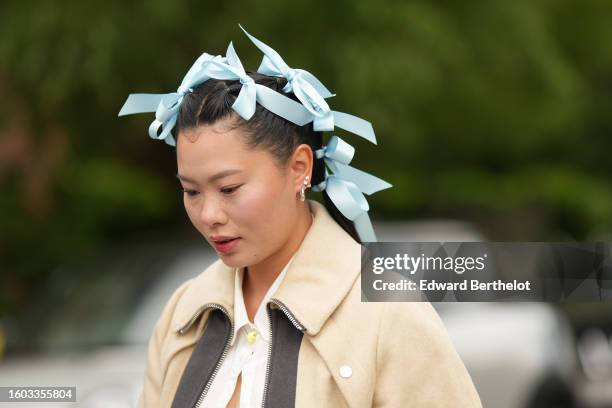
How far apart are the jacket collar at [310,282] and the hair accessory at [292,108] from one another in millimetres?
82

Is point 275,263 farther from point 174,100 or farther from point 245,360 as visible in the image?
point 174,100

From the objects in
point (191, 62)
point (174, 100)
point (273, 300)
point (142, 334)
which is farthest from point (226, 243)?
point (191, 62)

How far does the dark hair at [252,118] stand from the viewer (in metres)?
2.35

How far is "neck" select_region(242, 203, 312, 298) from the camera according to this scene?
2.48 m

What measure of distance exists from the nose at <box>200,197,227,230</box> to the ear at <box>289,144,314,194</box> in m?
0.20

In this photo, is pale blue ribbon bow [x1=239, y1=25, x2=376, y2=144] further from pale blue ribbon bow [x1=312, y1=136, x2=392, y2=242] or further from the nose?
the nose

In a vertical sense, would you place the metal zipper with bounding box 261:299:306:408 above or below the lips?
below

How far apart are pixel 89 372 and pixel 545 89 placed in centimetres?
440

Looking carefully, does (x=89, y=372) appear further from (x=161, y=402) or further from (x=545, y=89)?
(x=545, y=89)

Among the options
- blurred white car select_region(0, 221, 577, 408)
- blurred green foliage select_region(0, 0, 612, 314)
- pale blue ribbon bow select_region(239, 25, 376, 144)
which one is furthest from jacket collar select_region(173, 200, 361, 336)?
blurred green foliage select_region(0, 0, 612, 314)

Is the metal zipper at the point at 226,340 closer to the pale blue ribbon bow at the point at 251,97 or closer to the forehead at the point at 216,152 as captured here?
the forehead at the point at 216,152

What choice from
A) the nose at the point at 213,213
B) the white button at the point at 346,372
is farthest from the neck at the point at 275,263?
the white button at the point at 346,372

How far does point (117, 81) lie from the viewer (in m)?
6.63

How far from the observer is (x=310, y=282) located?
7.89ft
